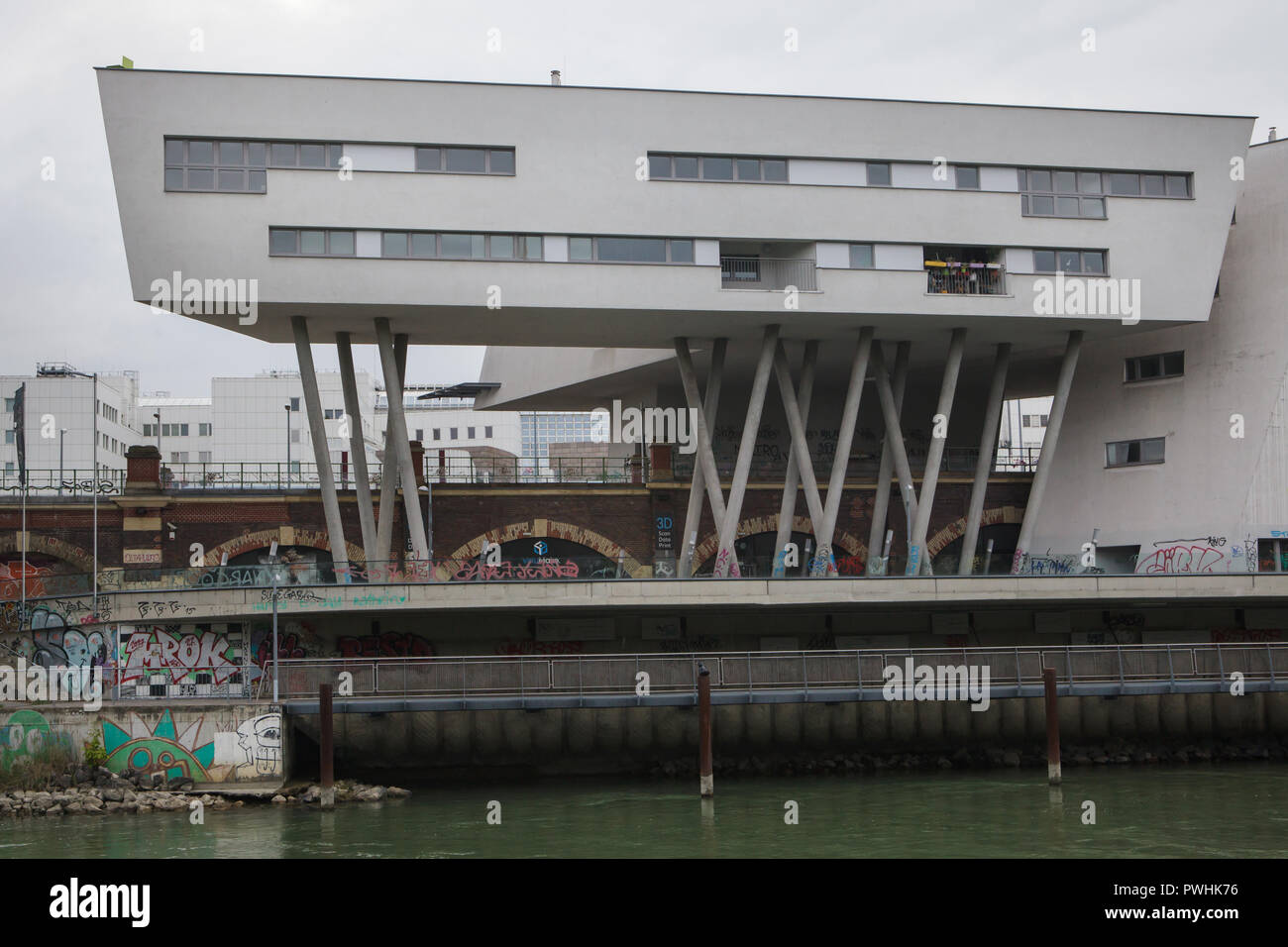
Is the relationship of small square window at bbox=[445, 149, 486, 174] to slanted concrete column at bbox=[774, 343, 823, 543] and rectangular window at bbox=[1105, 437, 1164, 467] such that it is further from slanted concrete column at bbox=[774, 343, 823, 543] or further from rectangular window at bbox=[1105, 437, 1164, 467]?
rectangular window at bbox=[1105, 437, 1164, 467]

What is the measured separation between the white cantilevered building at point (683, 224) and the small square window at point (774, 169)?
0.07 metres

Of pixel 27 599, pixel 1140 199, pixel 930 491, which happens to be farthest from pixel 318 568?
pixel 1140 199

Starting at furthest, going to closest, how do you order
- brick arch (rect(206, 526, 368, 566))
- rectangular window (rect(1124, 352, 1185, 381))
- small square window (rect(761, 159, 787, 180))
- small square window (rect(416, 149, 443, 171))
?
rectangular window (rect(1124, 352, 1185, 381)), brick arch (rect(206, 526, 368, 566)), small square window (rect(761, 159, 787, 180)), small square window (rect(416, 149, 443, 171))

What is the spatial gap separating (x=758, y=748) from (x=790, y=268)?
14483 mm

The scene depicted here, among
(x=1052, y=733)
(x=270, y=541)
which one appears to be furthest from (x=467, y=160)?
(x=1052, y=733)

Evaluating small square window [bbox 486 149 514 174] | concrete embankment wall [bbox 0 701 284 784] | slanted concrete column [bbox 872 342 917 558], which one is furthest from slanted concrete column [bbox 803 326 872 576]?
concrete embankment wall [bbox 0 701 284 784]

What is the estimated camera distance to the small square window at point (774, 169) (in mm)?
42688

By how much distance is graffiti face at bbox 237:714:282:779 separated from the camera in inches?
1307

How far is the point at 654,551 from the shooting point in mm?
50250

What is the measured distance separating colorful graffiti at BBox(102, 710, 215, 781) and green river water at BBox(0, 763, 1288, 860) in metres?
2.15

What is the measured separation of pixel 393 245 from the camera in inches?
1596

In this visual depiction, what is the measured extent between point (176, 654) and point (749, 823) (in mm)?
17540

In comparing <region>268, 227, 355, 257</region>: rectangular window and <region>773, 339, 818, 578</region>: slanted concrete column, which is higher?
<region>268, 227, 355, 257</region>: rectangular window

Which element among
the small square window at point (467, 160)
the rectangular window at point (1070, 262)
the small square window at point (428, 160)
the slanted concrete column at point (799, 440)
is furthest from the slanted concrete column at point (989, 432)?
the small square window at point (428, 160)
